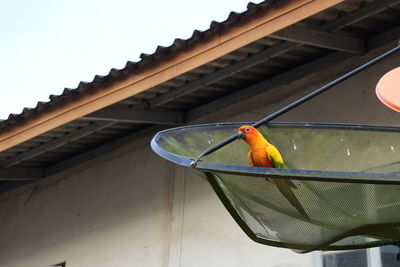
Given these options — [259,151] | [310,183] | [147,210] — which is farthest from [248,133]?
[147,210]

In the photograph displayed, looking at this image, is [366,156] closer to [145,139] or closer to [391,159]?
[391,159]

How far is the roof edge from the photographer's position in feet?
20.4

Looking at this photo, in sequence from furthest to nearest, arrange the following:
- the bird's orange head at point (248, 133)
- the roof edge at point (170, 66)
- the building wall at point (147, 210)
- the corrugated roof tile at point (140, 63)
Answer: the building wall at point (147, 210) → the corrugated roof tile at point (140, 63) → the roof edge at point (170, 66) → the bird's orange head at point (248, 133)

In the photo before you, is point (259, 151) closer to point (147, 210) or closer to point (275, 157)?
point (275, 157)

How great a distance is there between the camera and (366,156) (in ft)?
17.2

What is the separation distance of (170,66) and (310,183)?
359cm

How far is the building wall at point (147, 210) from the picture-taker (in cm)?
722

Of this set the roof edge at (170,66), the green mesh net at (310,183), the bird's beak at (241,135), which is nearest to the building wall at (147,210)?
the roof edge at (170,66)

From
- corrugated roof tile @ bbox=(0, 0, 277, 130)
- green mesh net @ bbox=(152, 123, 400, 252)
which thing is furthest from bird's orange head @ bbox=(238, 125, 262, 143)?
corrugated roof tile @ bbox=(0, 0, 277, 130)

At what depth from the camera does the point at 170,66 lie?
719 cm

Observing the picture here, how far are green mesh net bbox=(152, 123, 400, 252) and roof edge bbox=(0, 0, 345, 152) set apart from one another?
1233 mm

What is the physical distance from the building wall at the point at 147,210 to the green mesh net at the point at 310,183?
5.27ft

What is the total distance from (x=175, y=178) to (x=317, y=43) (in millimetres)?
2426

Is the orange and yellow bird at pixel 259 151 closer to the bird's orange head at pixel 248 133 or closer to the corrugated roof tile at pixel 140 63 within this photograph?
the bird's orange head at pixel 248 133
